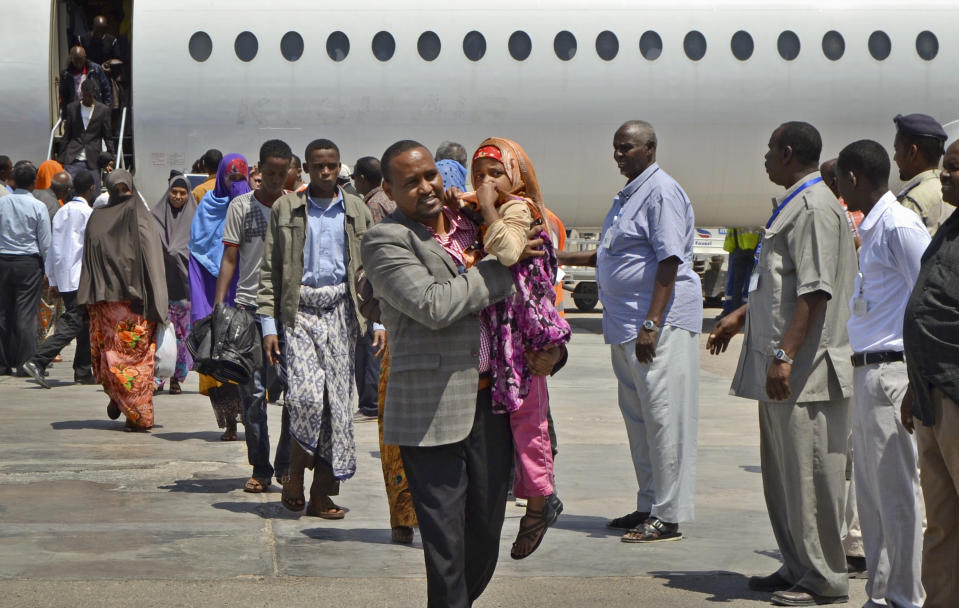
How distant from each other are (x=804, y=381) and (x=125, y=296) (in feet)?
18.8

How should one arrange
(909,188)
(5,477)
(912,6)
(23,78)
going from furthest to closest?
(912,6) → (23,78) → (5,477) → (909,188)

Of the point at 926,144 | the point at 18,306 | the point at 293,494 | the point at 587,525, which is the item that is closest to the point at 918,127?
the point at 926,144

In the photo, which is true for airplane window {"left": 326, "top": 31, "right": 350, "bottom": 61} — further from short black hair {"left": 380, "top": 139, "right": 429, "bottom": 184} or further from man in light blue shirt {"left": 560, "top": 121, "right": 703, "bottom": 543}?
short black hair {"left": 380, "top": 139, "right": 429, "bottom": 184}

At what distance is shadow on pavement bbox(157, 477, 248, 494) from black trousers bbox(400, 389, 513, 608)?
3323mm

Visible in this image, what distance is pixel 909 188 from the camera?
5184mm

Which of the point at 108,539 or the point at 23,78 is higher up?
the point at 23,78

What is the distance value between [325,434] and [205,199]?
292 cm

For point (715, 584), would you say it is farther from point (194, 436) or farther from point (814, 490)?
point (194, 436)

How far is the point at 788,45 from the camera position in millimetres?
17125

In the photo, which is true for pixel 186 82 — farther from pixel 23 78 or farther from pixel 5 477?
pixel 5 477

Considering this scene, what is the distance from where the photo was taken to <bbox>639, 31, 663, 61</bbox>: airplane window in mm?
16891

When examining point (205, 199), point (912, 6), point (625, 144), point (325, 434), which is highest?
point (912, 6)

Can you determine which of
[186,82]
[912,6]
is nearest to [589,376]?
[186,82]

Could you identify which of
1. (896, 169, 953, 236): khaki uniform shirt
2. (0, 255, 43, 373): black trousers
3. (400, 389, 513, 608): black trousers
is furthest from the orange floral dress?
(896, 169, 953, 236): khaki uniform shirt
